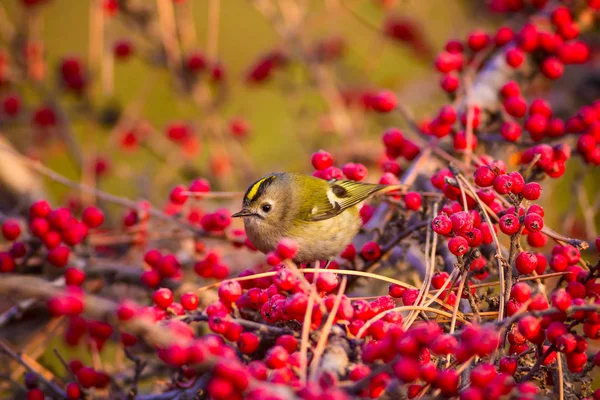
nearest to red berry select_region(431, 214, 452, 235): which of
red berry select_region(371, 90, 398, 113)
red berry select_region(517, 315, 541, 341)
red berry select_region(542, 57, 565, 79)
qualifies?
red berry select_region(517, 315, 541, 341)

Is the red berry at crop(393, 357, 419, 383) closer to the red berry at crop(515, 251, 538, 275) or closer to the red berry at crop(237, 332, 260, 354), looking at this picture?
the red berry at crop(237, 332, 260, 354)

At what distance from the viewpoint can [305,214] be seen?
9.82ft

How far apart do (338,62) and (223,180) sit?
174 centimetres

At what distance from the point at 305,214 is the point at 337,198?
187 mm

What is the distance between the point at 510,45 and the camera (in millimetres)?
3357

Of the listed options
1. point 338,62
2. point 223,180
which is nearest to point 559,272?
point 223,180

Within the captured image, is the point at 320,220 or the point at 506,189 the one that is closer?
the point at 506,189

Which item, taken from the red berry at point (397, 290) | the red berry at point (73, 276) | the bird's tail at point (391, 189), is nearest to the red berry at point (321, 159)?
the bird's tail at point (391, 189)

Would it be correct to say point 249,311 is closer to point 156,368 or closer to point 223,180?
point 156,368

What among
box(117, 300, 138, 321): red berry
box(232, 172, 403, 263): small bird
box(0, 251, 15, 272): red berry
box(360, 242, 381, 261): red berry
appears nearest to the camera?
box(117, 300, 138, 321): red berry

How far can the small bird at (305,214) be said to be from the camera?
9.12ft

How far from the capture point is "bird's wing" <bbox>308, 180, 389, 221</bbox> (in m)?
2.84

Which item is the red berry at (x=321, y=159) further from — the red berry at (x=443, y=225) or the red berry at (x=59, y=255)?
the red berry at (x=59, y=255)

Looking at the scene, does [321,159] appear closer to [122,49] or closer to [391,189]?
[391,189]
